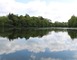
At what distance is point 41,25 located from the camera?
119 metres

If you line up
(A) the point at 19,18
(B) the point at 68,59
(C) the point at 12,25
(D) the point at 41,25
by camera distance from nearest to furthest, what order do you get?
(B) the point at 68,59 → (C) the point at 12,25 → (A) the point at 19,18 → (D) the point at 41,25

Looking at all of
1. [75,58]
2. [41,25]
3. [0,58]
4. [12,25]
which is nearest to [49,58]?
[75,58]

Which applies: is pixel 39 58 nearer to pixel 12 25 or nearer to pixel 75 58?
pixel 75 58

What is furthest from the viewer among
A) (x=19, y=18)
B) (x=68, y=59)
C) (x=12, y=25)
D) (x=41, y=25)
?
(x=41, y=25)

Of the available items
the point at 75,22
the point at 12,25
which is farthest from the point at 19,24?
the point at 75,22

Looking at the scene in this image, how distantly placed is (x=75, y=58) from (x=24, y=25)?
276ft

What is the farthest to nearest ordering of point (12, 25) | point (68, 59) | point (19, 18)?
point (19, 18) → point (12, 25) → point (68, 59)

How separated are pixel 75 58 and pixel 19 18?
84.4m

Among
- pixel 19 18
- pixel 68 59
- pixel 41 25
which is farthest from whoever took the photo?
pixel 41 25

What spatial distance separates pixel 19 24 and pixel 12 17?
14.2 feet

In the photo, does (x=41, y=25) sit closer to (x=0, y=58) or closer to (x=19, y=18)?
Answer: (x=19, y=18)

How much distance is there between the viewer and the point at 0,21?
91875 millimetres

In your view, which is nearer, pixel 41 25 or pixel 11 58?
pixel 11 58

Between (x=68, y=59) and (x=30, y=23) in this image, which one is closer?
(x=68, y=59)
